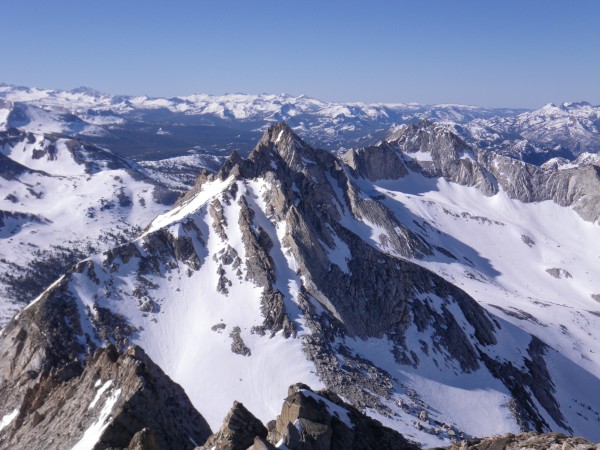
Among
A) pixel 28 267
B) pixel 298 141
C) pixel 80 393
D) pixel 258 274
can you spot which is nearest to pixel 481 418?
pixel 258 274

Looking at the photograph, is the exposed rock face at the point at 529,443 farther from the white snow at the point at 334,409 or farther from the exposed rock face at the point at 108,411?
the exposed rock face at the point at 108,411

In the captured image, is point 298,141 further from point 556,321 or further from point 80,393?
point 80,393

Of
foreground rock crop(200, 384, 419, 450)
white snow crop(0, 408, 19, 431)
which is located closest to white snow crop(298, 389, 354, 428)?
foreground rock crop(200, 384, 419, 450)

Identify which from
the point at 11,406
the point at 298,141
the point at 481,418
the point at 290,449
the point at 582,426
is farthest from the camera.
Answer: the point at 298,141

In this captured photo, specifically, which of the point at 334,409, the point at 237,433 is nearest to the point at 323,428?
the point at 334,409

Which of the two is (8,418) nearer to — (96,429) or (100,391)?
(100,391)

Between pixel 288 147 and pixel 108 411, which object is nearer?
pixel 108 411

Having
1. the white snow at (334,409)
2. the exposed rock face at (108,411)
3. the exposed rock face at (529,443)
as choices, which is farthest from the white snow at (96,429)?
the exposed rock face at (529,443)
